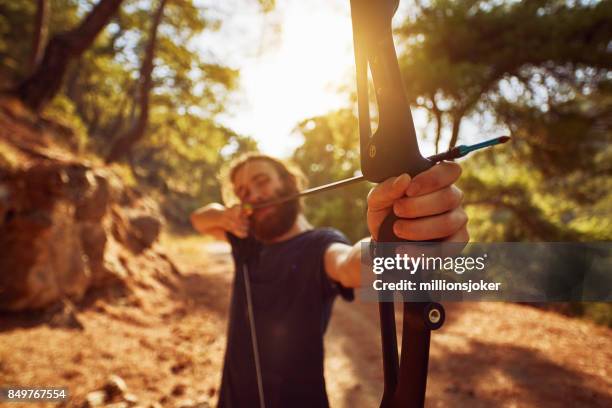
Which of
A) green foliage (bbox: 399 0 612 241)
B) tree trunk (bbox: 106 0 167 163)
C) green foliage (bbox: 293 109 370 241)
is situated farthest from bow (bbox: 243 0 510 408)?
tree trunk (bbox: 106 0 167 163)

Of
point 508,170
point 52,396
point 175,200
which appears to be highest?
point 175,200

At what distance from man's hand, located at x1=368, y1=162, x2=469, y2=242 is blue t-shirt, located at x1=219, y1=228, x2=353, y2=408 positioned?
0.97m

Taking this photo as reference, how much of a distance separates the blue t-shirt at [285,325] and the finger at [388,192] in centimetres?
95

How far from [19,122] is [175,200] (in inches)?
878

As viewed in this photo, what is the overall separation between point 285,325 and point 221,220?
42.0 inches

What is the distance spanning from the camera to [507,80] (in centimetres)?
617

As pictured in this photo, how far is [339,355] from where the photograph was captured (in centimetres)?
368

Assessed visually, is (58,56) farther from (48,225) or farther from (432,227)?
(432,227)

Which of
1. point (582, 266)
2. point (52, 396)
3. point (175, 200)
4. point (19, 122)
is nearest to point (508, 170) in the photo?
point (582, 266)

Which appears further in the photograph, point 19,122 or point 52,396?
point 19,122

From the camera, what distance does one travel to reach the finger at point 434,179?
25.4 inches

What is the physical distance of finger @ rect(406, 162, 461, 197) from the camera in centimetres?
65

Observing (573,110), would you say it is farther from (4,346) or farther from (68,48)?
(68,48)

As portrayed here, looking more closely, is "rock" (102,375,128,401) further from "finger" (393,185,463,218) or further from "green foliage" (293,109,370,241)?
"finger" (393,185,463,218)
